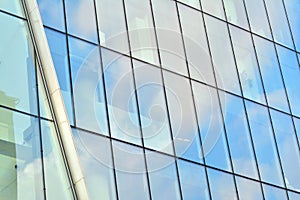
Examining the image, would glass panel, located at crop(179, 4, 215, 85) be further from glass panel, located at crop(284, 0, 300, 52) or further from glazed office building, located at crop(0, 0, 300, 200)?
glass panel, located at crop(284, 0, 300, 52)

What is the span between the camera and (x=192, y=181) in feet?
84.1

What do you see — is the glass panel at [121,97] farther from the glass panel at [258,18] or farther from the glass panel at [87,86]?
the glass panel at [258,18]

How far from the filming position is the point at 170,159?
2509cm

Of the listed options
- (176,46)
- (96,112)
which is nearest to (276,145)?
(176,46)

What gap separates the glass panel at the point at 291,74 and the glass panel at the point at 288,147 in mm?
1051

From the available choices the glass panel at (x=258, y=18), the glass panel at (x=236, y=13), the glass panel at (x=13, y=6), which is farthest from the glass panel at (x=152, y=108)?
the glass panel at (x=258, y=18)

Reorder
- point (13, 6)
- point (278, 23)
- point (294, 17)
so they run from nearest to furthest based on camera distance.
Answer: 1. point (13, 6)
2. point (278, 23)
3. point (294, 17)

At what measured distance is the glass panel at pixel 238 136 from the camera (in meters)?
28.1

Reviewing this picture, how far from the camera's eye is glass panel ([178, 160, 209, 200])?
25203mm

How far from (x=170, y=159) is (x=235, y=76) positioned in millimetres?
6622

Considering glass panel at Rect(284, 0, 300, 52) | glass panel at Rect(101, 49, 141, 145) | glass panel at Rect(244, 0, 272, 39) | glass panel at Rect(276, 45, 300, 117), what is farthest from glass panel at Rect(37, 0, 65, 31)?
glass panel at Rect(284, 0, 300, 52)

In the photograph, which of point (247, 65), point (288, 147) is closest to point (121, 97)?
point (247, 65)

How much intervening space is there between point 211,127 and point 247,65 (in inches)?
190

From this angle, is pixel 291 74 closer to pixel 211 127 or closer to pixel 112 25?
pixel 211 127
